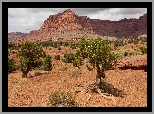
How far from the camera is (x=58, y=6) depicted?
28.4 ft

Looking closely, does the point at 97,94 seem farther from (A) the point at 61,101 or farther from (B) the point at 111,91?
(A) the point at 61,101

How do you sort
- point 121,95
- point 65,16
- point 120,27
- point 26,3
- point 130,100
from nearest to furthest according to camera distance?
point 26,3, point 130,100, point 121,95, point 120,27, point 65,16

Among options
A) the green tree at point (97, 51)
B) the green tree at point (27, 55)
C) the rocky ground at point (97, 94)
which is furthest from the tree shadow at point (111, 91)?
the green tree at point (27, 55)

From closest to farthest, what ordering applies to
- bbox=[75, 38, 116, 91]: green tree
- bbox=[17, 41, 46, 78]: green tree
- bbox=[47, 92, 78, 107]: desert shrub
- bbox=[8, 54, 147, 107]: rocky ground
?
1. bbox=[47, 92, 78, 107]: desert shrub
2. bbox=[8, 54, 147, 107]: rocky ground
3. bbox=[75, 38, 116, 91]: green tree
4. bbox=[17, 41, 46, 78]: green tree

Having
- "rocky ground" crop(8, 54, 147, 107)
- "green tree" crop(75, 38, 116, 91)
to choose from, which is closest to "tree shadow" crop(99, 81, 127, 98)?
"rocky ground" crop(8, 54, 147, 107)

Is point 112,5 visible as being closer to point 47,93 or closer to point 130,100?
point 130,100

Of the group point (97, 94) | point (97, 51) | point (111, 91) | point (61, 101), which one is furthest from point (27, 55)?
point (61, 101)

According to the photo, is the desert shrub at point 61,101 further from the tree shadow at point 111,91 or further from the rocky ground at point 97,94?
the tree shadow at point 111,91

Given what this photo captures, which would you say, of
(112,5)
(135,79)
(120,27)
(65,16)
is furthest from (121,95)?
(65,16)

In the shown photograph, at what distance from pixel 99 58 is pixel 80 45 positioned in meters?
1.26

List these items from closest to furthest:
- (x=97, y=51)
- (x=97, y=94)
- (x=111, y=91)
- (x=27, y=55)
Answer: (x=97, y=51)
(x=97, y=94)
(x=111, y=91)
(x=27, y=55)

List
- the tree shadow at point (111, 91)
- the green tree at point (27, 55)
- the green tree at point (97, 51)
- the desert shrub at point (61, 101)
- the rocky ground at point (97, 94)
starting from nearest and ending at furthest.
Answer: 1. the desert shrub at point (61, 101)
2. the rocky ground at point (97, 94)
3. the green tree at point (97, 51)
4. the tree shadow at point (111, 91)
5. the green tree at point (27, 55)

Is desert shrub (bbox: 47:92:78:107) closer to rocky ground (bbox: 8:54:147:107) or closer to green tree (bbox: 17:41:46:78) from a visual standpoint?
rocky ground (bbox: 8:54:147:107)

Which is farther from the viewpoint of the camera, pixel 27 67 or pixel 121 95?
→ pixel 27 67
